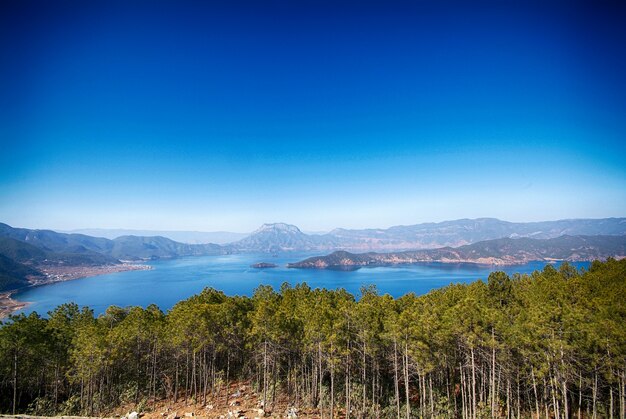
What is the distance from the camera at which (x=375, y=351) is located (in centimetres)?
2091

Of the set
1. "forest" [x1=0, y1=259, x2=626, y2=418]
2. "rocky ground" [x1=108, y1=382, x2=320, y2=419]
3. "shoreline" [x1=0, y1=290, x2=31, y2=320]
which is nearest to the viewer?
"forest" [x1=0, y1=259, x2=626, y2=418]

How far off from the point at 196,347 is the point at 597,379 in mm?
26039

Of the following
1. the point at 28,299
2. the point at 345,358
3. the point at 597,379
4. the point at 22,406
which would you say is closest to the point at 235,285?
the point at 28,299

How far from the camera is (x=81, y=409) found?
22719 millimetres

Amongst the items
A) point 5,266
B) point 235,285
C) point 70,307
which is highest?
point 70,307

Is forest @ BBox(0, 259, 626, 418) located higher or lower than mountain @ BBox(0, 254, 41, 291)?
higher

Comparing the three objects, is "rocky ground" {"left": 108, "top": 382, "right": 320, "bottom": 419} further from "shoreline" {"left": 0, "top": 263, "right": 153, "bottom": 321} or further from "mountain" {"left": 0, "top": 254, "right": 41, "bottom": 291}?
"mountain" {"left": 0, "top": 254, "right": 41, "bottom": 291}

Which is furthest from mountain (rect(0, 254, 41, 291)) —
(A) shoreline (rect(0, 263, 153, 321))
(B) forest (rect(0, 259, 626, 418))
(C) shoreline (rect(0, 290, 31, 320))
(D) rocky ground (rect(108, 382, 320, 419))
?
(D) rocky ground (rect(108, 382, 320, 419))

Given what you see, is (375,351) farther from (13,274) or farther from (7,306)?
(13,274)

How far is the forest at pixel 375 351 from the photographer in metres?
16.7

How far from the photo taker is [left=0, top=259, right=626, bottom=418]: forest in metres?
16.7

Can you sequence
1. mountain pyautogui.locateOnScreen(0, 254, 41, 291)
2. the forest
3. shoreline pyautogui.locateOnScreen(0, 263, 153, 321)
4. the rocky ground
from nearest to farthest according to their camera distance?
1. the forest
2. the rocky ground
3. shoreline pyautogui.locateOnScreen(0, 263, 153, 321)
4. mountain pyautogui.locateOnScreen(0, 254, 41, 291)

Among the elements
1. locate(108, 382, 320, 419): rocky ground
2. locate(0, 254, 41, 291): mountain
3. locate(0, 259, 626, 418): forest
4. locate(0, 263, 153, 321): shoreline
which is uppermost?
locate(0, 259, 626, 418): forest

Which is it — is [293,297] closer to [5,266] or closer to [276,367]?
[276,367]
